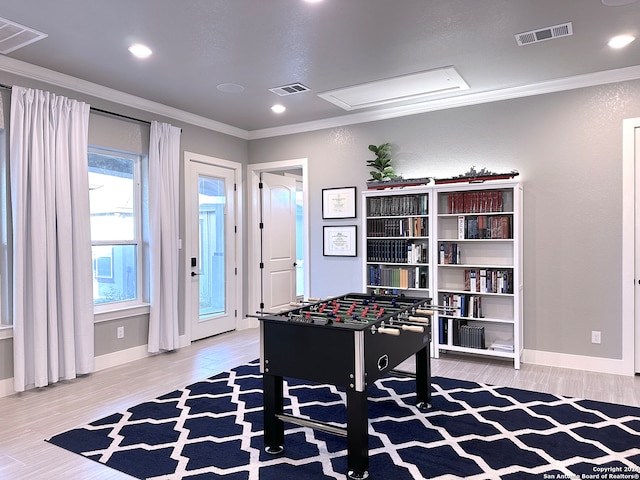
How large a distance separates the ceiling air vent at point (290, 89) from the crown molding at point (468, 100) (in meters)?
1.10

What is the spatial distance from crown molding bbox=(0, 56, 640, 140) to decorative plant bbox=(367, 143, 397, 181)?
0.40 meters

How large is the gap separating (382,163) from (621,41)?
2423 mm

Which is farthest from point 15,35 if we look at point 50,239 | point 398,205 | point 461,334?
point 461,334

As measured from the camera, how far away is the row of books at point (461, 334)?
→ 176 inches

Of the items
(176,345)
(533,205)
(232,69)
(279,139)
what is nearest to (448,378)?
(533,205)

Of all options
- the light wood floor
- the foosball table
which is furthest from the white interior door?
the foosball table

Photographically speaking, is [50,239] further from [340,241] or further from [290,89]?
[340,241]

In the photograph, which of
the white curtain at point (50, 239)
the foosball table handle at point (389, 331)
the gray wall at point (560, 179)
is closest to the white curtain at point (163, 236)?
the white curtain at point (50, 239)

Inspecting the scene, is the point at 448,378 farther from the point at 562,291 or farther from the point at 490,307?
the point at 562,291

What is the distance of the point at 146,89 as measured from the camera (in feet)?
14.6

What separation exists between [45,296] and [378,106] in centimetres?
382

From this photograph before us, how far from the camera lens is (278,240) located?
6.76 m

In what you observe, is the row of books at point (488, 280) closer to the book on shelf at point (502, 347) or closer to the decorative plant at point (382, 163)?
the book on shelf at point (502, 347)

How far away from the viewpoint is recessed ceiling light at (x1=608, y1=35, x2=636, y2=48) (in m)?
3.33
